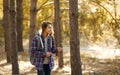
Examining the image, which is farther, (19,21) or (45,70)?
(19,21)

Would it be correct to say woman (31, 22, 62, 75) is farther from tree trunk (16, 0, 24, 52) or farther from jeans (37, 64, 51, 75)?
tree trunk (16, 0, 24, 52)

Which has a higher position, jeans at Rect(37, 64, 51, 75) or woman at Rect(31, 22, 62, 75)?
woman at Rect(31, 22, 62, 75)

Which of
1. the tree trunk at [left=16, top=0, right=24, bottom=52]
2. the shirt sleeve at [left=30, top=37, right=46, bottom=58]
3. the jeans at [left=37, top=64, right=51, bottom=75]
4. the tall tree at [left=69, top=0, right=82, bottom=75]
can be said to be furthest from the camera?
the tree trunk at [left=16, top=0, right=24, bottom=52]

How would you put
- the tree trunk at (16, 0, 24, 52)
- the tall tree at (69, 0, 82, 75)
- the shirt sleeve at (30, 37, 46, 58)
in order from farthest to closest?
the tree trunk at (16, 0, 24, 52) < the tall tree at (69, 0, 82, 75) < the shirt sleeve at (30, 37, 46, 58)

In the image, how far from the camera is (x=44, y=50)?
27.9 feet

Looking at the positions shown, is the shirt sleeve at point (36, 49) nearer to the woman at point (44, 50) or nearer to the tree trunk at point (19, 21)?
the woman at point (44, 50)

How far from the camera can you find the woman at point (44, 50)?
838 cm

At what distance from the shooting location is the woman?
8.38m

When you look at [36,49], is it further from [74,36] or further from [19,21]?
[19,21]

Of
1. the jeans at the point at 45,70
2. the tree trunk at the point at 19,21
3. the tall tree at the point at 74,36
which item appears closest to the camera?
Result: the jeans at the point at 45,70

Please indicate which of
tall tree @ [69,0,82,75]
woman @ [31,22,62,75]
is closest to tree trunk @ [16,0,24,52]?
tall tree @ [69,0,82,75]

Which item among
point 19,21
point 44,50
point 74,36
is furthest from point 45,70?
point 19,21

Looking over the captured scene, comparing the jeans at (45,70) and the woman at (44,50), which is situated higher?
the woman at (44,50)

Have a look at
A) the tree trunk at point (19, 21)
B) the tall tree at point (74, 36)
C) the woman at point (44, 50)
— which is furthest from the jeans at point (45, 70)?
the tree trunk at point (19, 21)
